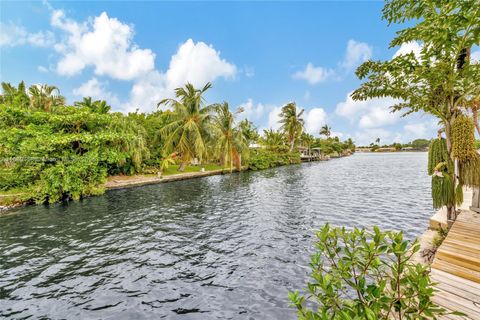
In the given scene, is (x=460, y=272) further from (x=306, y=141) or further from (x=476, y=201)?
(x=306, y=141)

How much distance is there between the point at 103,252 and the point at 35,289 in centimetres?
165

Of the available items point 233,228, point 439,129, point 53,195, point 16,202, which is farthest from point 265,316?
point 16,202

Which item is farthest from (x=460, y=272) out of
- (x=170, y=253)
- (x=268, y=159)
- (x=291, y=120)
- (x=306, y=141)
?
(x=306, y=141)

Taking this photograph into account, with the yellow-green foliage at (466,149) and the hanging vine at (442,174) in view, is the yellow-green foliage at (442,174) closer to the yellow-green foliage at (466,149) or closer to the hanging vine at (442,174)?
the hanging vine at (442,174)

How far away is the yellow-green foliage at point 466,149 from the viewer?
4680 millimetres

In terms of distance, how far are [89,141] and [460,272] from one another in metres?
16.5

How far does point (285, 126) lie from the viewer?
1789 inches

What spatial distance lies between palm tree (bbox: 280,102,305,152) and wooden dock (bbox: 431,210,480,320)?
134 feet

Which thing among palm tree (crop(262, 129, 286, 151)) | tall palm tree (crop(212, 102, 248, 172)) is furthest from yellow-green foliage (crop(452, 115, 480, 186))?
palm tree (crop(262, 129, 286, 151))

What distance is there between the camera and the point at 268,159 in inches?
1324

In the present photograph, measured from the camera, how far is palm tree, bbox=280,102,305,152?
4464cm

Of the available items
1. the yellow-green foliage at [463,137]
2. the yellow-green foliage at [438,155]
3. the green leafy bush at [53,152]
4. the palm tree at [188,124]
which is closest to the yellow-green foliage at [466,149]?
the yellow-green foliage at [463,137]

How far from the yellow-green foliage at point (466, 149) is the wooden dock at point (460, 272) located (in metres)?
1.11

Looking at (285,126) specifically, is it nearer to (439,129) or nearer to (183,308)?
(439,129)
